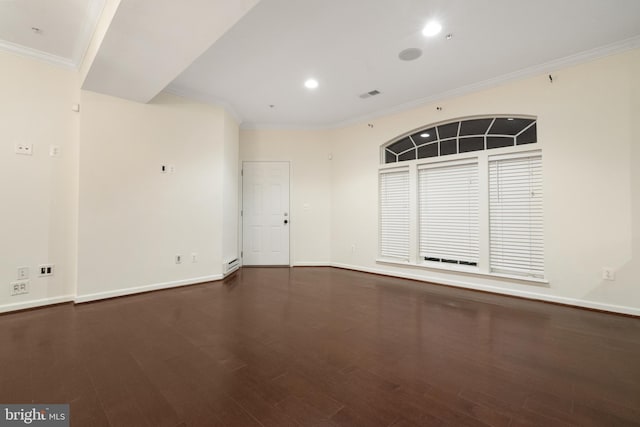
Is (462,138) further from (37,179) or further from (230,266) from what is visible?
(37,179)

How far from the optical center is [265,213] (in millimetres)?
5852

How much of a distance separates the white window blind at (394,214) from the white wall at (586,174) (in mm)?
1250

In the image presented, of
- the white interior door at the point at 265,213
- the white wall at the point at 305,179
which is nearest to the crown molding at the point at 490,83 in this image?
the white wall at the point at 305,179

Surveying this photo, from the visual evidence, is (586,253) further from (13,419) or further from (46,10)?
(46,10)

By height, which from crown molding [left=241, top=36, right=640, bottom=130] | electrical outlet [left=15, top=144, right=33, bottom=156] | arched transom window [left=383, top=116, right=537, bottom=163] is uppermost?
crown molding [left=241, top=36, right=640, bottom=130]

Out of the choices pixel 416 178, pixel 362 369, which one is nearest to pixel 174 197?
pixel 362 369

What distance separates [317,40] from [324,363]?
10.4 ft

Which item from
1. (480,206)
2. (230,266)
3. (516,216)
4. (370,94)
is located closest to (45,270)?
(230,266)

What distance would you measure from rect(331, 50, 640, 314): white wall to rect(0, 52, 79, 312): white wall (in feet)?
18.2

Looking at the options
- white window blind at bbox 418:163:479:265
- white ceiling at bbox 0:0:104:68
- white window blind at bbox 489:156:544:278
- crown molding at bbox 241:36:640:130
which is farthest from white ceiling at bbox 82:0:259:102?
white window blind at bbox 489:156:544:278

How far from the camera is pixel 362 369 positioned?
195 centimetres

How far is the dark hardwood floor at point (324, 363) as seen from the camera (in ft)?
5.00

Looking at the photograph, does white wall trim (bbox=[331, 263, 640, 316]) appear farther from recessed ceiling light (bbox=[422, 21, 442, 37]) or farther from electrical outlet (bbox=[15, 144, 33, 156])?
electrical outlet (bbox=[15, 144, 33, 156])

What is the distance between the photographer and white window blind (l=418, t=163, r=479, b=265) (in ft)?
13.7
